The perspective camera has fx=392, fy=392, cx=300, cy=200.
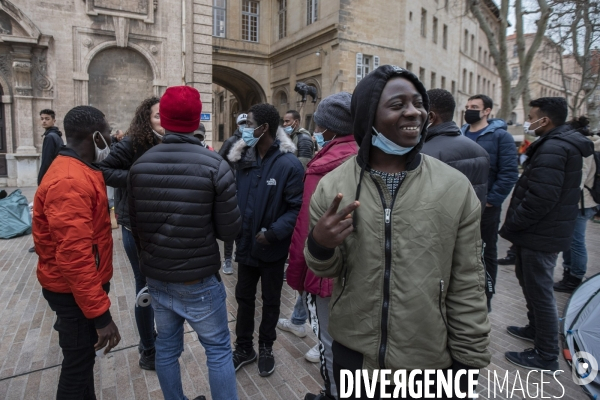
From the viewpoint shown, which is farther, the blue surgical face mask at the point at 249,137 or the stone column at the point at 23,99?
the stone column at the point at 23,99

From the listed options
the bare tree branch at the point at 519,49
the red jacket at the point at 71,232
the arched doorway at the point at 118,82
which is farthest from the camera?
the bare tree branch at the point at 519,49

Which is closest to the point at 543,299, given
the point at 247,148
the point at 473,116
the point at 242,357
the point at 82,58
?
the point at 473,116

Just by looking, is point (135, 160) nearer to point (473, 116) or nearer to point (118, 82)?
point (473, 116)

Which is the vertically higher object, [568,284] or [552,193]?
[552,193]

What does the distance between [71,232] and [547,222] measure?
3.46 metres

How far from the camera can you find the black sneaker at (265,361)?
3168 millimetres

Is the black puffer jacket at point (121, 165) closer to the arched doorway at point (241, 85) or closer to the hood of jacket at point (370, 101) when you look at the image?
the hood of jacket at point (370, 101)

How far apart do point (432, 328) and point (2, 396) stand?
10.3ft

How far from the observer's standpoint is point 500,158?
176 inches

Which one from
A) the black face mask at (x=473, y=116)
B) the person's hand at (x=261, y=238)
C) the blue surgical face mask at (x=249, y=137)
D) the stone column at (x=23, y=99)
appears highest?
the stone column at (x=23, y=99)

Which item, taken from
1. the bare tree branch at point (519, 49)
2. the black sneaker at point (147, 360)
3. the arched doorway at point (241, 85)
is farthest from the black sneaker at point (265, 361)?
the arched doorway at point (241, 85)

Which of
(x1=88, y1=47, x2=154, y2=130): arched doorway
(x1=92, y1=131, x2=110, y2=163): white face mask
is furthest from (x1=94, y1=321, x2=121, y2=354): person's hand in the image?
(x1=88, y1=47, x2=154, y2=130): arched doorway

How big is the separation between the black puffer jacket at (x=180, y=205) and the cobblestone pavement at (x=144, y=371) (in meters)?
1.31

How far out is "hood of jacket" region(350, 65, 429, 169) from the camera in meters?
1.69
